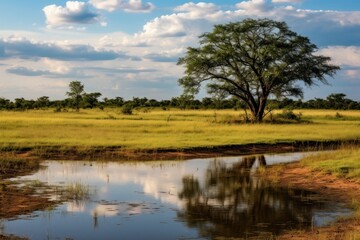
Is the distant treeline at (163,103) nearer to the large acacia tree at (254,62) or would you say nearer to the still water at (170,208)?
the large acacia tree at (254,62)

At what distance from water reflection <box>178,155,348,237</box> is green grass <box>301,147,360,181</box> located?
2.83m

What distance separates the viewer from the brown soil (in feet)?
37.4

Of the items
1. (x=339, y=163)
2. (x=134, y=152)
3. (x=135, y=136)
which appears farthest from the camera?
(x=135, y=136)

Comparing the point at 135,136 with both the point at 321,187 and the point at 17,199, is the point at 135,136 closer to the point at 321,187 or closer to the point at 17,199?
the point at 321,187

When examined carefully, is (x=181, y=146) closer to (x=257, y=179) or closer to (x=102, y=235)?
(x=257, y=179)

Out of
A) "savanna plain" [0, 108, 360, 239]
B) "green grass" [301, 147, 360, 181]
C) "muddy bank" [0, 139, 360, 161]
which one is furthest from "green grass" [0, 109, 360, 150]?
"green grass" [301, 147, 360, 181]

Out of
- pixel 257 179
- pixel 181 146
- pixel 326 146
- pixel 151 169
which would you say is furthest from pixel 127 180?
pixel 326 146

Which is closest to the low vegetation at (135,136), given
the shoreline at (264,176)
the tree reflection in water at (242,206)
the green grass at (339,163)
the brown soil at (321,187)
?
the shoreline at (264,176)

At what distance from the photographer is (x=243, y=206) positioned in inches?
577

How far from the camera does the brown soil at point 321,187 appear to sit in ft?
37.4

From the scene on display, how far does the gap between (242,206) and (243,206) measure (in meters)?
0.03

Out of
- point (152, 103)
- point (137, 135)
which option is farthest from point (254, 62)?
point (152, 103)

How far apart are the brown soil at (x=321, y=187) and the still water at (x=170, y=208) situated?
0.61 meters

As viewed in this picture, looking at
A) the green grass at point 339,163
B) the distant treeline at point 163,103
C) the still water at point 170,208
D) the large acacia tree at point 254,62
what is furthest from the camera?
the distant treeline at point 163,103
